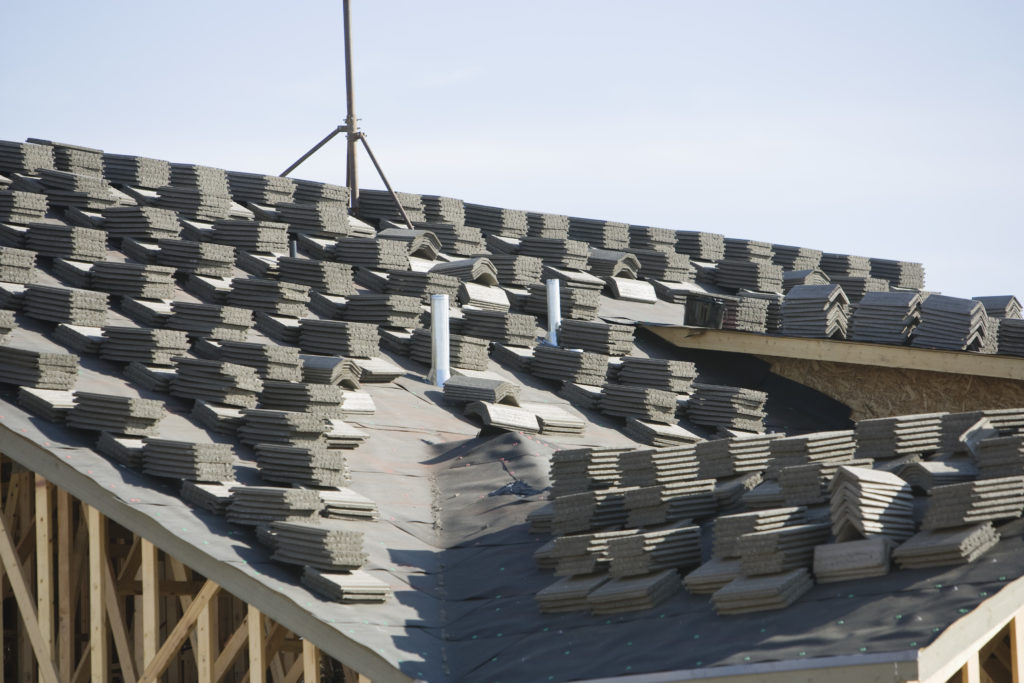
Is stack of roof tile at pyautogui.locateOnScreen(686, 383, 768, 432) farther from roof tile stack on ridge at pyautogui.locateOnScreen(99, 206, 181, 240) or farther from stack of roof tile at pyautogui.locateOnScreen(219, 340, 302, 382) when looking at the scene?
roof tile stack on ridge at pyautogui.locateOnScreen(99, 206, 181, 240)

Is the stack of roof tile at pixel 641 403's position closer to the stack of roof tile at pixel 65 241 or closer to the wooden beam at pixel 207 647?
the stack of roof tile at pixel 65 241

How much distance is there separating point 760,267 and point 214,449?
17.9 metres

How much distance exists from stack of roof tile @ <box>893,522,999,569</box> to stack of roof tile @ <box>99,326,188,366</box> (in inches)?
440

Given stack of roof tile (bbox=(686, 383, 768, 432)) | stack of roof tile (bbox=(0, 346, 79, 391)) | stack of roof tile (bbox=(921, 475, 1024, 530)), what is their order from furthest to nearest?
stack of roof tile (bbox=(686, 383, 768, 432)), stack of roof tile (bbox=(0, 346, 79, 391)), stack of roof tile (bbox=(921, 475, 1024, 530))

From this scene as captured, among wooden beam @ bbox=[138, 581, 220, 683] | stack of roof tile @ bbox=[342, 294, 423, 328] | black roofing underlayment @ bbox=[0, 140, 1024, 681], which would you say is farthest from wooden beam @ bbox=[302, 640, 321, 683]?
stack of roof tile @ bbox=[342, 294, 423, 328]

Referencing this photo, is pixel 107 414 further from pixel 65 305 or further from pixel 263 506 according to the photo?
pixel 65 305

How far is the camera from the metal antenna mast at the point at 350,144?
2981 centimetres

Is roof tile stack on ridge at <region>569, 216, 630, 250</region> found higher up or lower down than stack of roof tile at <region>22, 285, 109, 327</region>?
higher up

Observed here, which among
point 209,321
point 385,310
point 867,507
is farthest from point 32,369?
point 867,507

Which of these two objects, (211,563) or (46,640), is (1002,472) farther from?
(46,640)

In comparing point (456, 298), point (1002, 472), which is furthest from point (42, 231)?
point (1002, 472)

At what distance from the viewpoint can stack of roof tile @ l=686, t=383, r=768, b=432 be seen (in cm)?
2205

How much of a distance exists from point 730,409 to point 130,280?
10.3 meters

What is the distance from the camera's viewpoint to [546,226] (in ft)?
101
